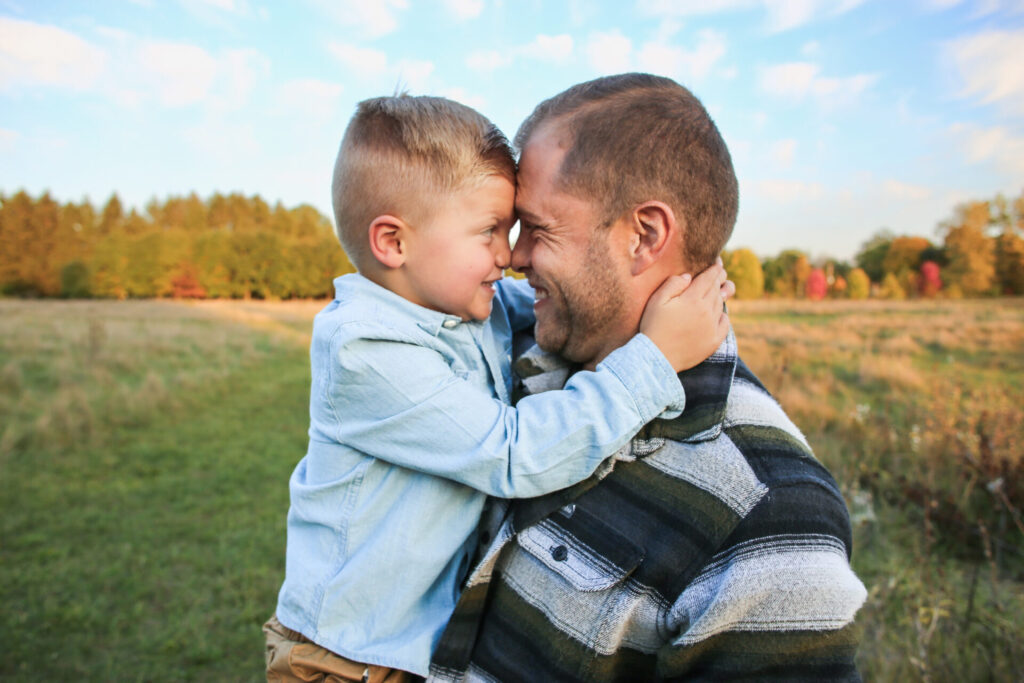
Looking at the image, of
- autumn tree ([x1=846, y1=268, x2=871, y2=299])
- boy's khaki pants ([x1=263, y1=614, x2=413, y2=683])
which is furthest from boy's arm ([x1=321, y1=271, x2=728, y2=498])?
autumn tree ([x1=846, y1=268, x2=871, y2=299])

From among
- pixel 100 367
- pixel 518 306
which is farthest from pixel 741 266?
pixel 100 367

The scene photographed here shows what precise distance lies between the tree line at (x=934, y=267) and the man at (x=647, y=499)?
17.9m

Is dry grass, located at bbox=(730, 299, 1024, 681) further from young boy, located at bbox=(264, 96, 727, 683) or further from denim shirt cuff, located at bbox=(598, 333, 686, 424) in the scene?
young boy, located at bbox=(264, 96, 727, 683)

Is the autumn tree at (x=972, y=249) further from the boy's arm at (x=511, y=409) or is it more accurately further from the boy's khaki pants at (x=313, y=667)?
the boy's khaki pants at (x=313, y=667)

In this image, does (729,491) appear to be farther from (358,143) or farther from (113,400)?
(113,400)

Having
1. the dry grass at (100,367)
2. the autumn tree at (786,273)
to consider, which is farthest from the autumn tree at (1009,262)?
the dry grass at (100,367)

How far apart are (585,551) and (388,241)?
1.16 metres

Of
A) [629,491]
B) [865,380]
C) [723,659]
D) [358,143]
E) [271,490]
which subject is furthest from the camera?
[865,380]

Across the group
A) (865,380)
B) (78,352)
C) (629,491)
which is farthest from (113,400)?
(865,380)

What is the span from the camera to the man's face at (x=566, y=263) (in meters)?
1.87

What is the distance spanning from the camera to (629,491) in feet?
5.06

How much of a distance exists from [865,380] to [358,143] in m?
11.4

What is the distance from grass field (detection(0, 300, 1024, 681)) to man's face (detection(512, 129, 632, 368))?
239 centimetres

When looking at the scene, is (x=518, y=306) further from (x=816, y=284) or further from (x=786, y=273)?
(x=816, y=284)
